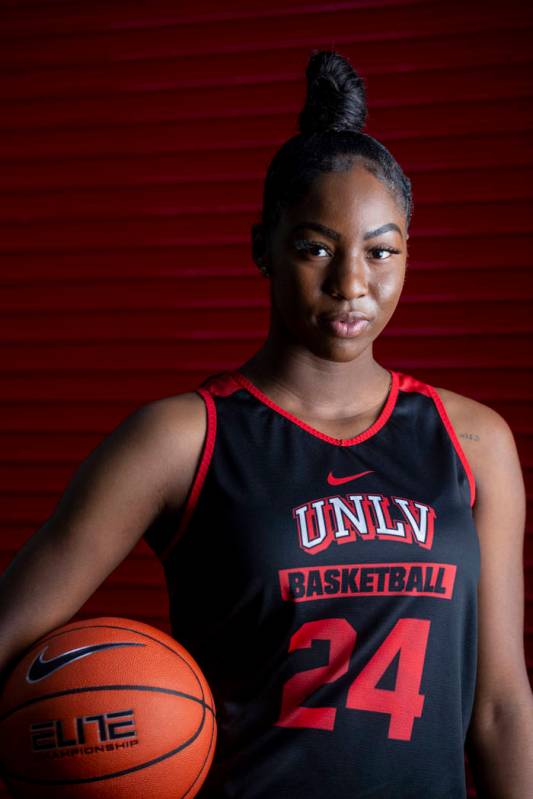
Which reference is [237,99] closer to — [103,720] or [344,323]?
[344,323]

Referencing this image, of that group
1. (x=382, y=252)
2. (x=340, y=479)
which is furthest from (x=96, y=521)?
(x=382, y=252)

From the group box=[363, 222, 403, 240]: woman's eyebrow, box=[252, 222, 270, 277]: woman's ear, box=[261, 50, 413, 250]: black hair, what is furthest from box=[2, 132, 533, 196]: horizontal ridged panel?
box=[363, 222, 403, 240]: woman's eyebrow

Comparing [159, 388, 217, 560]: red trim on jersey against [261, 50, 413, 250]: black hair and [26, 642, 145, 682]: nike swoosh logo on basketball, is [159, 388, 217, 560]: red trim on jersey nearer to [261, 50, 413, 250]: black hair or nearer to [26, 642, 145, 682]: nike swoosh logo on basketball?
[26, 642, 145, 682]: nike swoosh logo on basketball

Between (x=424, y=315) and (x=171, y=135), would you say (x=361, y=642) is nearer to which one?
(x=424, y=315)

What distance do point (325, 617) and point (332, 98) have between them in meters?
0.97

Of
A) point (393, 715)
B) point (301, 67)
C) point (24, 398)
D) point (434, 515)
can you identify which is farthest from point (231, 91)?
point (393, 715)

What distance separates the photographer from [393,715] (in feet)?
4.51

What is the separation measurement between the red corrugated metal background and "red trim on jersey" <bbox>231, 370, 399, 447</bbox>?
1.34m

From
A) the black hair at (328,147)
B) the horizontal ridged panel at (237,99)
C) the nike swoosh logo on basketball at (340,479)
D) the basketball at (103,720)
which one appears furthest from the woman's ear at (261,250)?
the horizontal ridged panel at (237,99)

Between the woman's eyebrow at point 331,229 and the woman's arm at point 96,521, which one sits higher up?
the woman's eyebrow at point 331,229

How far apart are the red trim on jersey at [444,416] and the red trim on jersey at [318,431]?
0.05 m

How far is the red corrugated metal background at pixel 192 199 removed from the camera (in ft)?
9.35

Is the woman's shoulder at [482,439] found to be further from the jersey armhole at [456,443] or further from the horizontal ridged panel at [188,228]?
the horizontal ridged panel at [188,228]

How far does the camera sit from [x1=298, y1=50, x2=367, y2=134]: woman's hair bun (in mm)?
1575
